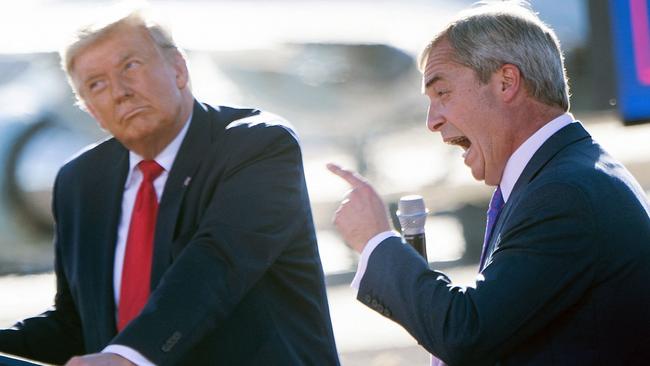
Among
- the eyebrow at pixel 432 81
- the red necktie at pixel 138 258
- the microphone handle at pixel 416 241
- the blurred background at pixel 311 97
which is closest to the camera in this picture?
the eyebrow at pixel 432 81

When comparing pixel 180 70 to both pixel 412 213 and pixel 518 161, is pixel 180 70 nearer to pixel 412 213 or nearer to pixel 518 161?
pixel 412 213

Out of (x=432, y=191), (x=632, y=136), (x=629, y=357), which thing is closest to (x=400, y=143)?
(x=432, y=191)

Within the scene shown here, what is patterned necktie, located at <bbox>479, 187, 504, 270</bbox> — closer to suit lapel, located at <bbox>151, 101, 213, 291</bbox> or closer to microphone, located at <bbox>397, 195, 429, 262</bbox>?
microphone, located at <bbox>397, 195, 429, 262</bbox>

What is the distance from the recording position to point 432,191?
25.5 ft

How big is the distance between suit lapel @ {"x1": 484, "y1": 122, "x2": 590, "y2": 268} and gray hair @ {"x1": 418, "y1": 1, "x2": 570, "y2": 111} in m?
0.07

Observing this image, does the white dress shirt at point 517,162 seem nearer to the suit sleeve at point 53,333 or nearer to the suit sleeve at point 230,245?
the suit sleeve at point 230,245

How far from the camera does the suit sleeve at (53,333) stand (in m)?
2.93

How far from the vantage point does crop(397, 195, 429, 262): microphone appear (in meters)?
2.46

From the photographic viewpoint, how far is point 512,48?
7.72ft

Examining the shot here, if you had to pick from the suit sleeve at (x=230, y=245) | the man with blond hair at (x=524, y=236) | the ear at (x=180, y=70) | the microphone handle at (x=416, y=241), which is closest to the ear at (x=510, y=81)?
the man with blond hair at (x=524, y=236)

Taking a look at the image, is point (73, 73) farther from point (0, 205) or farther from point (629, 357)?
point (0, 205)

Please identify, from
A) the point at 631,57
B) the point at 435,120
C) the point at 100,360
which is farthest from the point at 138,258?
the point at 631,57

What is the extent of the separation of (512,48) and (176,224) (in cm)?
78

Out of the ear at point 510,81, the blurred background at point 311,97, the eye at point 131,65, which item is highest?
the eye at point 131,65
